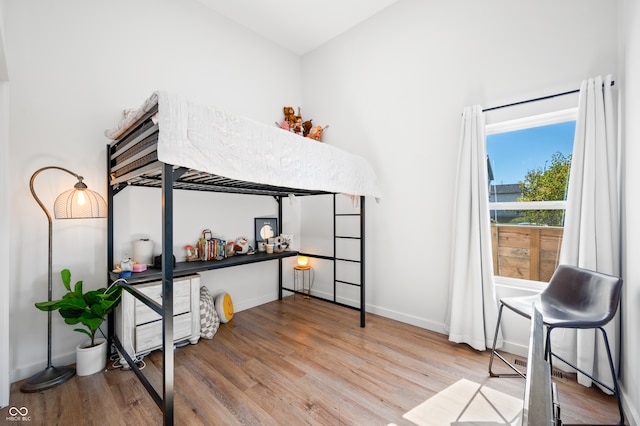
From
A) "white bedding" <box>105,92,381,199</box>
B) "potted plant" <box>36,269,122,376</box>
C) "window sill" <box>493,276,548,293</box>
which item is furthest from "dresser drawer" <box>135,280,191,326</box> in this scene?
"window sill" <box>493,276,548,293</box>

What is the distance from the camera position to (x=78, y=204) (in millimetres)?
1988

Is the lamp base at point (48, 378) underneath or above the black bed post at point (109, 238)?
underneath

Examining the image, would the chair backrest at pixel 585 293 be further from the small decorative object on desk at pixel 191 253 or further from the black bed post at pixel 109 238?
the black bed post at pixel 109 238

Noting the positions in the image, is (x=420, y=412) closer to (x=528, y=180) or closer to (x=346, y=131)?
(x=528, y=180)

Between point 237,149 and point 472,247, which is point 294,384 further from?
Result: point 472,247

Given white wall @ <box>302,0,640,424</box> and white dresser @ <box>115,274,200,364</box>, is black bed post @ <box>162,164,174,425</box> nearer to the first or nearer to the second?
white dresser @ <box>115,274,200,364</box>

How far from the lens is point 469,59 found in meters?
2.53

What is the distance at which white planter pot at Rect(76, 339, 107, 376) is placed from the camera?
197cm

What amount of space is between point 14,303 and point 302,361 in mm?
2007

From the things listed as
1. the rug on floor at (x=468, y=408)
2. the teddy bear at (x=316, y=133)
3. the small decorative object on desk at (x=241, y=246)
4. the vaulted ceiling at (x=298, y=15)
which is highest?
the vaulted ceiling at (x=298, y=15)

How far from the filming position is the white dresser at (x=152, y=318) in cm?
211

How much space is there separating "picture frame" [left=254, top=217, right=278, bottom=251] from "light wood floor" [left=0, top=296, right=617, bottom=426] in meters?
1.01

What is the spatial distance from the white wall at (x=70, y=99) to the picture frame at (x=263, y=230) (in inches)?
28.5

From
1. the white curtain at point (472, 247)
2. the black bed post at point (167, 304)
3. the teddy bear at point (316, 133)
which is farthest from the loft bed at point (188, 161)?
the teddy bear at point (316, 133)
